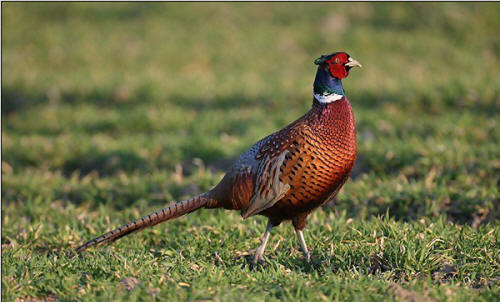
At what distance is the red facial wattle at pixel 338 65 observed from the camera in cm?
346

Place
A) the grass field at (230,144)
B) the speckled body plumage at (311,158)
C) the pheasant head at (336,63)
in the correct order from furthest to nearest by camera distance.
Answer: the pheasant head at (336,63)
the speckled body plumage at (311,158)
the grass field at (230,144)

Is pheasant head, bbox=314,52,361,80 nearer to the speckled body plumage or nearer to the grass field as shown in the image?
the speckled body plumage

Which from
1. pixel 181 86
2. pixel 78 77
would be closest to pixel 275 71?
pixel 181 86

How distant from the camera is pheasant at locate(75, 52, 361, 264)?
3334 millimetres

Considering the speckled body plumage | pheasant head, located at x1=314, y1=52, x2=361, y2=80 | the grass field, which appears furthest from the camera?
pheasant head, located at x1=314, y1=52, x2=361, y2=80

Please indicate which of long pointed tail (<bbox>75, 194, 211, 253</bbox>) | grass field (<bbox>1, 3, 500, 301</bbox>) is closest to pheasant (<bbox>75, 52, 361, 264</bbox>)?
long pointed tail (<bbox>75, 194, 211, 253</bbox>)

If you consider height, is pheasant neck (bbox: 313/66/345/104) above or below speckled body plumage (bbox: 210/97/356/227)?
above

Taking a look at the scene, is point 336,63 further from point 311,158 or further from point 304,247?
point 304,247

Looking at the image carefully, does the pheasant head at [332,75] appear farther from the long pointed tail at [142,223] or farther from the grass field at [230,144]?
the long pointed tail at [142,223]

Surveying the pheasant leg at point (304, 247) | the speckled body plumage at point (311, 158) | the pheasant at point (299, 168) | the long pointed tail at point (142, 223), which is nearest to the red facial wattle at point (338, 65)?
the pheasant at point (299, 168)

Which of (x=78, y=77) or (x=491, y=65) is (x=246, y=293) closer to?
(x=78, y=77)

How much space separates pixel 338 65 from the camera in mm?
3467

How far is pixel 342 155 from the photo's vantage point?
11.0ft

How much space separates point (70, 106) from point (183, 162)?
287 cm
